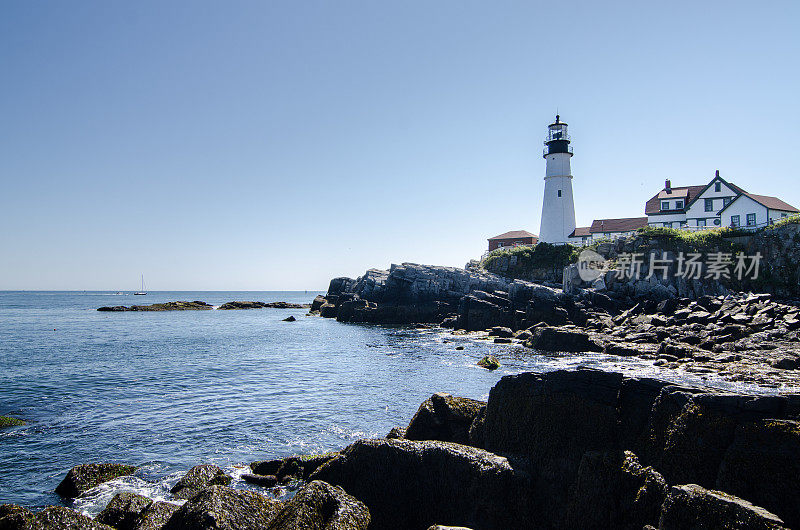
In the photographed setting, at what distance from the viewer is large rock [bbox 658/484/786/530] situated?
5.61m

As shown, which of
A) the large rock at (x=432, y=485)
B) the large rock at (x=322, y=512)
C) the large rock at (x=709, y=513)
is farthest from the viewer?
the large rock at (x=432, y=485)

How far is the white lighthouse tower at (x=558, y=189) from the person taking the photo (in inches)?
2904

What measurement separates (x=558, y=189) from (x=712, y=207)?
21513 mm

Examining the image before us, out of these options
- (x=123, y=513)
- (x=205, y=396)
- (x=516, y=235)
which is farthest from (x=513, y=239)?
(x=123, y=513)

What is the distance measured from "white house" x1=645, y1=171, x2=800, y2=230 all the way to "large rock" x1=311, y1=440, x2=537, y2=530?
6453 centimetres

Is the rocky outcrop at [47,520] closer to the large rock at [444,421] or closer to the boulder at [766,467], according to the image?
the large rock at [444,421]

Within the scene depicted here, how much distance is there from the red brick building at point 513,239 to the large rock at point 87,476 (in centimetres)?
8388

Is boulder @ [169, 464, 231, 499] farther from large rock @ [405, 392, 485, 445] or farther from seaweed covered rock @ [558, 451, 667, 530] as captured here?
seaweed covered rock @ [558, 451, 667, 530]

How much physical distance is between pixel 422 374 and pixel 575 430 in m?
18.8

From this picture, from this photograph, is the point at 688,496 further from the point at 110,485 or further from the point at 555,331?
the point at 555,331

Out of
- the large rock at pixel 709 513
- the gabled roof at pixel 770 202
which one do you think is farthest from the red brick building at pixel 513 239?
the large rock at pixel 709 513

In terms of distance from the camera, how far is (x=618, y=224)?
80.4 meters

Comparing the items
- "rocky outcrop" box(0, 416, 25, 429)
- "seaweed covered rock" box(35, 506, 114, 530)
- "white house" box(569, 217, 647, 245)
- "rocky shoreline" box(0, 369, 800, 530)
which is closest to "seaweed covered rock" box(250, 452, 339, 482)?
"rocky shoreline" box(0, 369, 800, 530)

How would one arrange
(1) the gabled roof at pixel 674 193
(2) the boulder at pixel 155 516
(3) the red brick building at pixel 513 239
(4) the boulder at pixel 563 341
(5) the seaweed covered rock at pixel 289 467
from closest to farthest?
(2) the boulder at pixel 155 516, (5) the seaweed covered rock at pixel 289 467, (4) the boulder at pixel 563 341, (1) the gabled roof at pixel 674 193, (3) the red brick building at pixel 513 239
